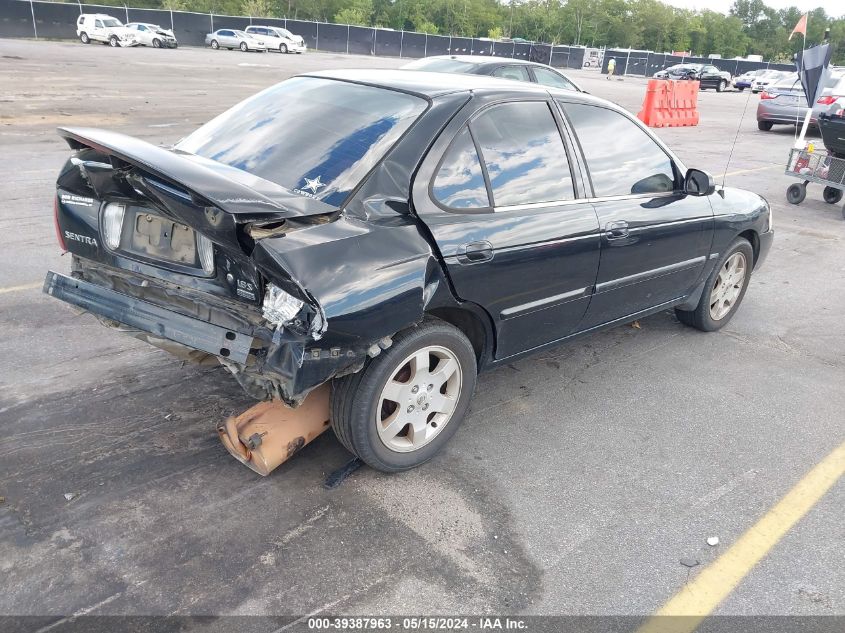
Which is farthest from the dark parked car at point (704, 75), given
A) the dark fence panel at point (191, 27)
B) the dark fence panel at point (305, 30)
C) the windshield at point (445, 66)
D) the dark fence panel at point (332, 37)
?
the windshield at point (445, 66)

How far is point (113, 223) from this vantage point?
3268 mm

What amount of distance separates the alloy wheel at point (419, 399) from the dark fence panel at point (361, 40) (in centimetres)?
5462

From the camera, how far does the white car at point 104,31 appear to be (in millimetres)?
39809

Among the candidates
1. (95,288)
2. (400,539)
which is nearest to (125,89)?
(95,288)

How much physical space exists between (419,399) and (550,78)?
10.6 m

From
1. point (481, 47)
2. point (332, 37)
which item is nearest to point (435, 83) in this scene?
point (332, 37)

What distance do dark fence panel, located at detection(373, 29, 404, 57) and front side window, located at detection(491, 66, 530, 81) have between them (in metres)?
46.2

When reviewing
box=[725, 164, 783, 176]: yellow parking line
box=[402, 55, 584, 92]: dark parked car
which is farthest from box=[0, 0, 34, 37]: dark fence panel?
box=[725, 164, 783, 176]: yellow parking line

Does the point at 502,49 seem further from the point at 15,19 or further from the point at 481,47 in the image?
the point at 15,19

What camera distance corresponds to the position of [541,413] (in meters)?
4.04

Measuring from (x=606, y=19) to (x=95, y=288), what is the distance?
105 metres

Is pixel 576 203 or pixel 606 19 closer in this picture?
pixel 576 203

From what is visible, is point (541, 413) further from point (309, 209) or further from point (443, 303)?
point (309, 209)

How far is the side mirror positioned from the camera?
14.7 ft
